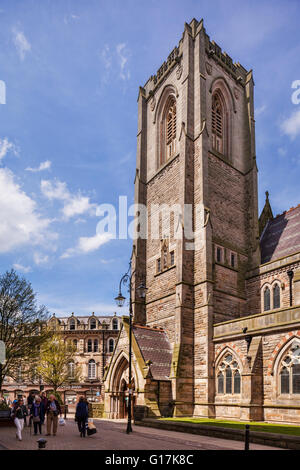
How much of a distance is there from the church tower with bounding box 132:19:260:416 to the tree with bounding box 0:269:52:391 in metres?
7.85

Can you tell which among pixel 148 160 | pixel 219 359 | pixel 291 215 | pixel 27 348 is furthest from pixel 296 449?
pixel 148 160

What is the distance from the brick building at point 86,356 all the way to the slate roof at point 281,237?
37.2 metres

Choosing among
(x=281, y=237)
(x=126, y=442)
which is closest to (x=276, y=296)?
(x=281, y=237)

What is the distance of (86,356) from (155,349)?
4068 centimetres

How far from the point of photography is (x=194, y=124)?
3256 cm

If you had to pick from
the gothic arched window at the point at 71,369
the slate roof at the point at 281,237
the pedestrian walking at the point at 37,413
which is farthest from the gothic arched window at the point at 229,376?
the gothic arched window at the point at 71,369

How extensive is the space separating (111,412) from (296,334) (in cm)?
1422

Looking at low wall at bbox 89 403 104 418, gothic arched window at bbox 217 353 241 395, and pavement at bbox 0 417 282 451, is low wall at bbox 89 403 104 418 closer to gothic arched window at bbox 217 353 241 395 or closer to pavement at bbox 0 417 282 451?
gothic arched window at bbox 217 353 241 395

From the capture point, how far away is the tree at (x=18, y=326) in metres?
28.5

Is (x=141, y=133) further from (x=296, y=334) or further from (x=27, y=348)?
(x=296, y=334)

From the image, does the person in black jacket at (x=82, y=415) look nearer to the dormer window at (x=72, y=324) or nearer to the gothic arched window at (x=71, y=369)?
the gothic arched window at (x=71, y=369)

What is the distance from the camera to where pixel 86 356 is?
6494cm

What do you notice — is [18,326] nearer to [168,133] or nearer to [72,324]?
[168,133]

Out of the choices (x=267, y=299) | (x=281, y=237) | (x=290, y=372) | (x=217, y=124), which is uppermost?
(x=217, y=124)
